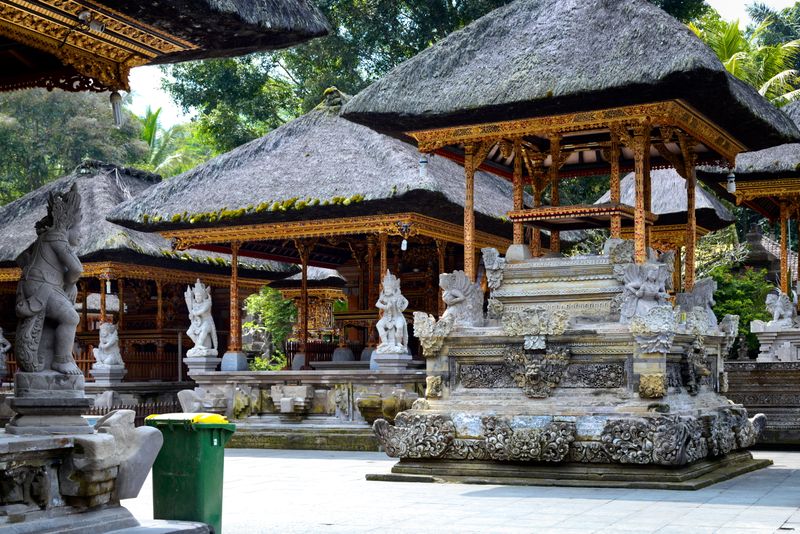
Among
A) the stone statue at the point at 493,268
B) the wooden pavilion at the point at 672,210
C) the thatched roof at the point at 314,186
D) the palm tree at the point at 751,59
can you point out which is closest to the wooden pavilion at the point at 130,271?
the thatched roof at the point at 314,186

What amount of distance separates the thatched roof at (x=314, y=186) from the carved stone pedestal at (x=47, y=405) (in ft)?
36.0

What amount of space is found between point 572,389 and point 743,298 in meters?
15.4

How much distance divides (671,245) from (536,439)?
37.7ft

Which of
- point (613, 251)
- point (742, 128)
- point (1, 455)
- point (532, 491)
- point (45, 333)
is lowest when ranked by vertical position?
point (532, 491)

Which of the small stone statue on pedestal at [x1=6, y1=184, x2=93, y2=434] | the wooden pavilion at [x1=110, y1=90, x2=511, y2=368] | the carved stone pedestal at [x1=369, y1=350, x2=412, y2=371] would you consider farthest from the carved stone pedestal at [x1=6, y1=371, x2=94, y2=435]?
the carved stone pedestal at [x1=369, y1=350, x2=412, y2=371]

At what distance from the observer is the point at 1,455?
7676 millimetres

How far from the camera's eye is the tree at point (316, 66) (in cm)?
3428

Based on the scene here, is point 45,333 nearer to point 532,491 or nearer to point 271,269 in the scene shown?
point 532,491

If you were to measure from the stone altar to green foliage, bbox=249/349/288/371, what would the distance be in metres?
21.0

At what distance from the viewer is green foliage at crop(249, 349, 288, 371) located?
116 feet

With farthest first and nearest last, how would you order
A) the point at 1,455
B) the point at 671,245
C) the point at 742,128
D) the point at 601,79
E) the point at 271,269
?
the point at 271,269
the point at 671,245
the point at 742,128
the point at 601,79
the point at 1,455

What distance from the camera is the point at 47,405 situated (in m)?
8.68

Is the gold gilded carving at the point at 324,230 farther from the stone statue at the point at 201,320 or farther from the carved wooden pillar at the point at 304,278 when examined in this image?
the carved wooden pillar at the point at 304,278

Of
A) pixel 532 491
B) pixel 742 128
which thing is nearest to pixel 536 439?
pixel 532 491
